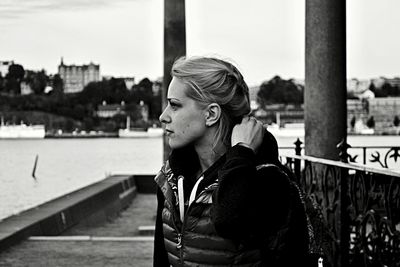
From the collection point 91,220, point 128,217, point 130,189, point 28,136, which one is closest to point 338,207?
point 91,220

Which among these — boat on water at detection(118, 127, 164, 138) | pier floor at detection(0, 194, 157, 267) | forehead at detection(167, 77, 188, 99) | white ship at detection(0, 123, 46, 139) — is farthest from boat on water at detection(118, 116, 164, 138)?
forehead at detection(167, 77, 188, 99)

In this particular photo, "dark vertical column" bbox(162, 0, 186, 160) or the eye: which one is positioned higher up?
"dark vertical column" bbox(162, 0, 186, 160)

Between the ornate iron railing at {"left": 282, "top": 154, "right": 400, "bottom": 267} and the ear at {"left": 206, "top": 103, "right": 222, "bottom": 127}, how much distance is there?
8.76 ft

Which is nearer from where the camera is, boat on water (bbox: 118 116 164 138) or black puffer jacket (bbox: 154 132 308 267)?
black puffer jacket (bbox: 154 132 308 267)

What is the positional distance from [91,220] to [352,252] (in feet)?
26.7

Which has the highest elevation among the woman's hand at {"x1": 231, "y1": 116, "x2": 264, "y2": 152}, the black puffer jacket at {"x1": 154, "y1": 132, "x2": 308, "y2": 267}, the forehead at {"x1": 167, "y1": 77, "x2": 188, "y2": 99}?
the forehead at {"x1": 167, "y1": 77, "x2": 188, "y2": 99}

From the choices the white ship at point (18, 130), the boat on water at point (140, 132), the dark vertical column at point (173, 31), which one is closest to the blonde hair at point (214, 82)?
the dark vertical column at point (173, 31)

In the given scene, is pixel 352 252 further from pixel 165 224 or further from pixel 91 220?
pixel 91 220

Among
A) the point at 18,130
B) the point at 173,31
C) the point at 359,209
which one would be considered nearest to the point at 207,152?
the point at 359,209

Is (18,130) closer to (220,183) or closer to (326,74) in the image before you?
(326,74)

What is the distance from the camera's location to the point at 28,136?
148 meters

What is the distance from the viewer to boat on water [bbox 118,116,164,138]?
436ft

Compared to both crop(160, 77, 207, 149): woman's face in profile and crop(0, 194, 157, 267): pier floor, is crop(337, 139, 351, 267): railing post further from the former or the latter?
crop(160, 77, 207, 149): woman's face in profile

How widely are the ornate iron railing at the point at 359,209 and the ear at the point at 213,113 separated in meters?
2.67
